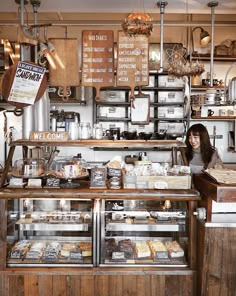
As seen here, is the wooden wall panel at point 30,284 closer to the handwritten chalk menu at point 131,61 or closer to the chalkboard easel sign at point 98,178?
the chalkboard easel sign at point 98,178

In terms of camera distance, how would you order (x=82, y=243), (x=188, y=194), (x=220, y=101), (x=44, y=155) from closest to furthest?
(x=188, y=194), (x=82, y=243), (x=44, y=155), (x=220, y=101)

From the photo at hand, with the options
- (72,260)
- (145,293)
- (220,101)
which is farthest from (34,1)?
(145,293)

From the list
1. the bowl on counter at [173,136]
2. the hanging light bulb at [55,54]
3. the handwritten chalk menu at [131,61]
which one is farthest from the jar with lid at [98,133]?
the bowl on counter at [173,136]

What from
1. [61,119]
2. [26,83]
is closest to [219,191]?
[26,83]

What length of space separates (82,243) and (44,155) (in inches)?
41.3

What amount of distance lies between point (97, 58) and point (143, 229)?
1.57 metres

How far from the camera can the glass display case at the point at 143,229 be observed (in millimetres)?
2850

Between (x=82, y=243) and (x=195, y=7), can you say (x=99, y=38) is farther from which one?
(x=82, y=243)

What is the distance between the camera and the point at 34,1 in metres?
3.71

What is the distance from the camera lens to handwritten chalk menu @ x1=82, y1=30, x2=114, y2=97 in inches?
127

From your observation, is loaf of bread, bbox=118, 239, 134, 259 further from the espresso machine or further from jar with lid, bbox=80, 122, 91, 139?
the espresso machine

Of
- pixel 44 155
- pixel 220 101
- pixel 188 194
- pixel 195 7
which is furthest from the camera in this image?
pixel 220 101

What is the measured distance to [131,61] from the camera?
3.23m

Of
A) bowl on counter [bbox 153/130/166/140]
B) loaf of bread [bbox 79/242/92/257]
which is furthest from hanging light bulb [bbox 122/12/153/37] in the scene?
bowl on counter [bbox 153/130/166/140]
